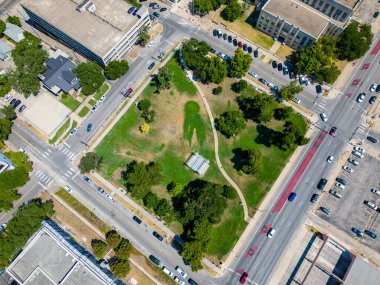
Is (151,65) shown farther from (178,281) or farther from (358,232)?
(358,232)

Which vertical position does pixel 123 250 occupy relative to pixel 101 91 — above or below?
below

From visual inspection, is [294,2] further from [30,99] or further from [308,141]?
[30,99]

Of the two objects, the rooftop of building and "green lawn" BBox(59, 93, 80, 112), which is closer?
the rooftop of building

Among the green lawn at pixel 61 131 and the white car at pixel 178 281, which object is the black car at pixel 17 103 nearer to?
the green lawn at pixel 61 131

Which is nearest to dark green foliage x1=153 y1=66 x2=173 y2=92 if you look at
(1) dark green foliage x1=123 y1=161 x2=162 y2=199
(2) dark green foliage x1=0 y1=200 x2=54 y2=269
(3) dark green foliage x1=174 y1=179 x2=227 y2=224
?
(1) dark green foliage x1=123 y1=161 x2=162 y2=199

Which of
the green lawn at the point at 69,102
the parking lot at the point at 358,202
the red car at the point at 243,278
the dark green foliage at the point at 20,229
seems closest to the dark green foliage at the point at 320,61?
the parking lot at the point at 358,202

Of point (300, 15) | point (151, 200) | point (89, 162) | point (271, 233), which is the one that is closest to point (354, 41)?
point (300, 15)

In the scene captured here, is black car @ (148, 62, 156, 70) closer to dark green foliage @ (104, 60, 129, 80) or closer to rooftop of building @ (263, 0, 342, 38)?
dark green foliage @ (104, 60, 129, 80)
